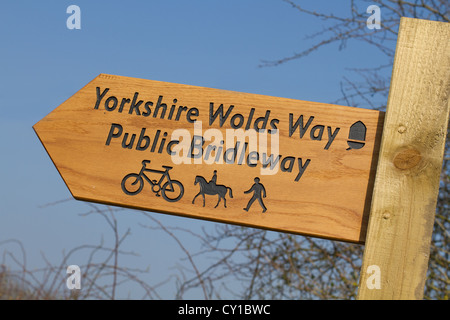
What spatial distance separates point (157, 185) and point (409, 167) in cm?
62

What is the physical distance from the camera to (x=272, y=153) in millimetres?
1300

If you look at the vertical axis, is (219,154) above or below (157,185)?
above

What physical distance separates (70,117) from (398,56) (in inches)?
34.2

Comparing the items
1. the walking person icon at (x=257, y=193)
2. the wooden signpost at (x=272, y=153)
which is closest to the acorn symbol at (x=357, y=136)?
the wooden signpost at (x=272, y=153)

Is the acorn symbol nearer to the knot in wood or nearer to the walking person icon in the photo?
the knot in wood

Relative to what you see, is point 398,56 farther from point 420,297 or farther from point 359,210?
point 420,297

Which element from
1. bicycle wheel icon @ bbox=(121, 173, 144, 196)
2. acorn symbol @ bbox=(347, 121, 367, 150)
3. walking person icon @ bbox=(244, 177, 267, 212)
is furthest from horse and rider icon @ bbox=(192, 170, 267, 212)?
acorn symbol @ bbox=(347, 121, 367, 150)

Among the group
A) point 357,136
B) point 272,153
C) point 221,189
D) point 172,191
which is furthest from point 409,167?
point 172,191

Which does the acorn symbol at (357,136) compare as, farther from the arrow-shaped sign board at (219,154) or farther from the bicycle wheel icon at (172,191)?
the bicycle wheel icon at (172,191)

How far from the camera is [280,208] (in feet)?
4.16

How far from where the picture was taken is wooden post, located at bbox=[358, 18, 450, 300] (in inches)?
47.3

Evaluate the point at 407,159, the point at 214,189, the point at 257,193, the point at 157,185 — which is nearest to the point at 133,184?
the point at 157,185

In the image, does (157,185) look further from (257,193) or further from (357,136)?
(357,136)
